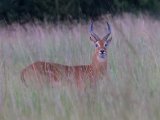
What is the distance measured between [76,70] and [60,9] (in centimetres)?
1041

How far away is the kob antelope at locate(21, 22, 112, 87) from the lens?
7.00 m

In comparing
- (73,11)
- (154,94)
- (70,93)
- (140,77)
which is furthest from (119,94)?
(73,11)

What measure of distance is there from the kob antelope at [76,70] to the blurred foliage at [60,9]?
9121mm

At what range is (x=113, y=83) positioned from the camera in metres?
5.26

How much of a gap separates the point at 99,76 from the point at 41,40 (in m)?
4.46

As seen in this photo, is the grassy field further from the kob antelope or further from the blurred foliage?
the blurred foliage

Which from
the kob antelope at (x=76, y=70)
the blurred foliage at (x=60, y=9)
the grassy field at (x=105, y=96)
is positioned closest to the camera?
the grassy field at (x=105, y=96)

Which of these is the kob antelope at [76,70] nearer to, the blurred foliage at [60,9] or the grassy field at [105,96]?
the grassy field at [105,96]

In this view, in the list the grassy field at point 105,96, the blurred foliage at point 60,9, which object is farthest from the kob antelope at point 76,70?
the blurred foliage at point 60,9

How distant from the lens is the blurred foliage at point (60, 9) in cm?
1761

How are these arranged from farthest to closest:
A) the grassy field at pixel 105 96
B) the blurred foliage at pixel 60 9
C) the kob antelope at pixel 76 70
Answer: the blurred foliage at pixel 60 9, the kob antelope at pixel 76 70, the grassy field at pixel 105 96

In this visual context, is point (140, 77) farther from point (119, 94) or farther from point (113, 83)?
point (119, 94)

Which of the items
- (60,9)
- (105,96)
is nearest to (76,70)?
(105,96)

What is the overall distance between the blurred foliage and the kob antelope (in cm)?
912
